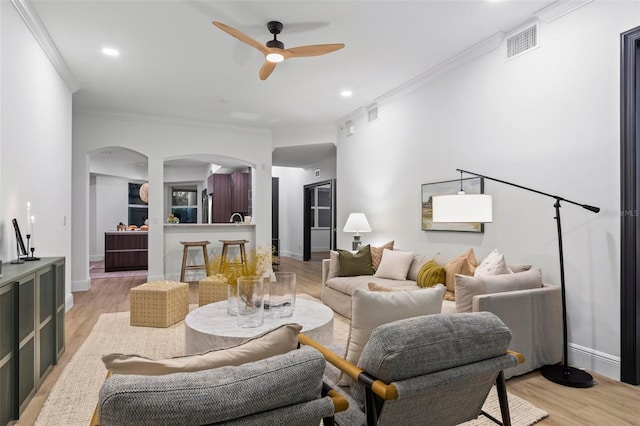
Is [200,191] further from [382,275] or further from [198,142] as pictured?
[382,275]

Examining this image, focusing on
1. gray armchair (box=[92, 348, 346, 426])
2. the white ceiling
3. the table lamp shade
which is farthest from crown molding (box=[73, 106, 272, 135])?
gray armchair (box=[92, 348, 346, 426])

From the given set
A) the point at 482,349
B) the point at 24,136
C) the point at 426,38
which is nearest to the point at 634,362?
the point at 482,349

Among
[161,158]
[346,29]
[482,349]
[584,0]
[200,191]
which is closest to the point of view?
[482,349]

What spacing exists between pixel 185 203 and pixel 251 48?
30.7 ft

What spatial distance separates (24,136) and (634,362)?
498cm

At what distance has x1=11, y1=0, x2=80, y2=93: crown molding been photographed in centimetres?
307

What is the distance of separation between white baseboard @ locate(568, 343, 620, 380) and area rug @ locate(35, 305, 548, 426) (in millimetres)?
921

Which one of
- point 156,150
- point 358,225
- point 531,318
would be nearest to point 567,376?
point 531,318

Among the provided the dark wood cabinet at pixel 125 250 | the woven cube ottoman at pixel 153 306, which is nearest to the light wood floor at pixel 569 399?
the woven cube ottoman at pixel 153 306

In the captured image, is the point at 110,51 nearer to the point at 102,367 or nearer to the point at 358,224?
the point at 102,367

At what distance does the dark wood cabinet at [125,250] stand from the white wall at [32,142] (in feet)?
10.9

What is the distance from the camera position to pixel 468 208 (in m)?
3.12

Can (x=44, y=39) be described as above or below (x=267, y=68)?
above

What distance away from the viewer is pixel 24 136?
123 inches
